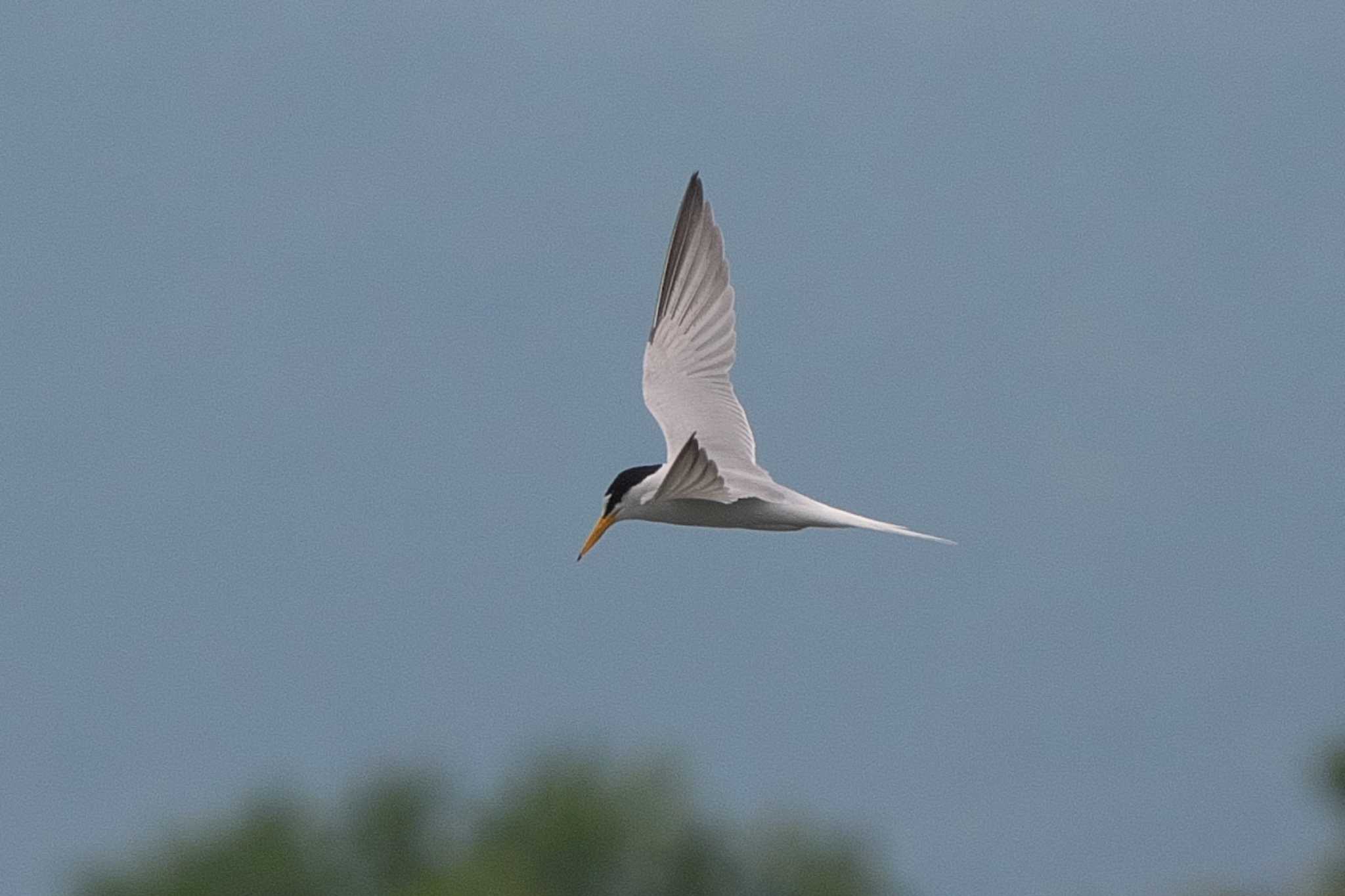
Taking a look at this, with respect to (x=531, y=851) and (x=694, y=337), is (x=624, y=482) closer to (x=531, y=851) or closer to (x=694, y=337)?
(x=694, y=337)

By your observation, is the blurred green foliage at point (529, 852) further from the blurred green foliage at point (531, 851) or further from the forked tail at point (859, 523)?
the forked tail at point (859, 523)

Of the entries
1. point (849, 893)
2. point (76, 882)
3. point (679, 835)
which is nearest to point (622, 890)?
point (679, 835)

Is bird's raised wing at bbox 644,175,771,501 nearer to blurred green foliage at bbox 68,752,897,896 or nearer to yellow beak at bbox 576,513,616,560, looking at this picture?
yellow beak at bbox 576,513,616,560

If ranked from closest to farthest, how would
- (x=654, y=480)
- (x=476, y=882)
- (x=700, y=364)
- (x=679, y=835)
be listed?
(x=654, y=480)
(x=700, y=364)
(x=476, y=882)
(x=679, y=835)

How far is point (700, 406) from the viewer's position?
9.59 m

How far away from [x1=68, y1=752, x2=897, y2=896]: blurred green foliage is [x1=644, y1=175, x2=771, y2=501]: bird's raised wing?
2036cm

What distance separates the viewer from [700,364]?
9.81m

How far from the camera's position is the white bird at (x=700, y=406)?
827 cm

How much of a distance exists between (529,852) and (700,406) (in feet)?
77.6

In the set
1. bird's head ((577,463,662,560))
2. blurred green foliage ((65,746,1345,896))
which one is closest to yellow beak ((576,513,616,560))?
bird's head ((577,463,662,560))

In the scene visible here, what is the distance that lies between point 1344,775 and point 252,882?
14.7 metres

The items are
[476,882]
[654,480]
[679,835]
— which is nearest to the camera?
[654,480]

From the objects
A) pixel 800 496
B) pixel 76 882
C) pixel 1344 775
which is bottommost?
pixel 76 882

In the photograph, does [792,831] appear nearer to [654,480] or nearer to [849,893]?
[849,893]
